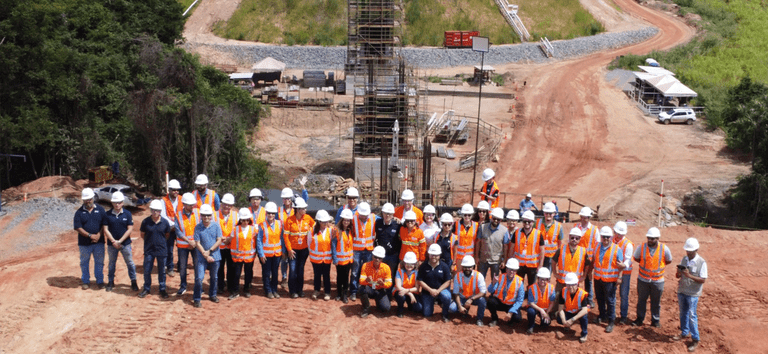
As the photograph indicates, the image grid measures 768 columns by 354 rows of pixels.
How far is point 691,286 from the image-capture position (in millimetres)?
12430

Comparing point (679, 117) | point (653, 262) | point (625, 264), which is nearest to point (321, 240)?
point (625, 264)

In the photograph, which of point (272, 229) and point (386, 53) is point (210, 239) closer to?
point (272, 229)

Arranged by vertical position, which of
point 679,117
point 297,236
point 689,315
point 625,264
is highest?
point 679,117

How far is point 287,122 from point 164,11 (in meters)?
10.4

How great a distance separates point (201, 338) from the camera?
40.8ft

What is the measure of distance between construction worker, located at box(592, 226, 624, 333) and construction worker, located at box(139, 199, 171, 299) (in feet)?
24.6

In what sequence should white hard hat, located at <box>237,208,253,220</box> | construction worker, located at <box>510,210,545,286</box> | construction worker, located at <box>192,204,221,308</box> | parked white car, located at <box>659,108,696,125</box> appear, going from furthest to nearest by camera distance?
parked white car, located at <box>659,108,696,125</box>, white hard hat, located at <box>237,208,253,220</box>, construction worker, located at <box>510,210,545,286</box>, construction worker, located at <box>192,204,221,308</box>

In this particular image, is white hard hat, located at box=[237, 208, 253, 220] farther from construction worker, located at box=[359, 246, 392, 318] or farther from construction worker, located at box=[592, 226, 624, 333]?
construction worker, located at box=[592, 226, 624, 333]

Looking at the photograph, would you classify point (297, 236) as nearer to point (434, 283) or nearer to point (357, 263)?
point (357, 263)

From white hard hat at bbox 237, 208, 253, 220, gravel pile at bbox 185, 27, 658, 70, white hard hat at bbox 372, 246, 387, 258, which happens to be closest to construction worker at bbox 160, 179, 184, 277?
white hard hat at bbox 237, 208, 253, 220

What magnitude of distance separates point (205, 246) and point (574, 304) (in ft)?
20.3

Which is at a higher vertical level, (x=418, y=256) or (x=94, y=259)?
(x=418, y=256)

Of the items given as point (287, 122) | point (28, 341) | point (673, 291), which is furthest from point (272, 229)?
point (287, 122)

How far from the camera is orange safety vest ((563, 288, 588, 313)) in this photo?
12452 millimetres
